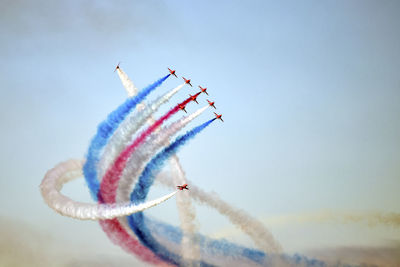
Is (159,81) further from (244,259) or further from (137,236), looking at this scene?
(244,259)

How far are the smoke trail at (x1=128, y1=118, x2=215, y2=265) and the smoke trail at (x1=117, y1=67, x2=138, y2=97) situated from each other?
8.19 metres

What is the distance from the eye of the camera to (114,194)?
3638cm

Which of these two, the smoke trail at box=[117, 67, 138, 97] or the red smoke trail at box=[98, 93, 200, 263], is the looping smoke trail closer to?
the red smoke trail at box=[98, 93, 200, 263]

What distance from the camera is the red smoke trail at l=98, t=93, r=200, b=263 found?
36.6m

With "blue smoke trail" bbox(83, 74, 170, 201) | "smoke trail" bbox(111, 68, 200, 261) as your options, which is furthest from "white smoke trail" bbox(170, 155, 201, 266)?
"blue smoke trail" bbox(83, 74, 170, 201)

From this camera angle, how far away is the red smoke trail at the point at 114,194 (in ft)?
120

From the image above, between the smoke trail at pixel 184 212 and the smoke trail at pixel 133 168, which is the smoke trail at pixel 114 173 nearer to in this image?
the smoke trail at pixel 133 168

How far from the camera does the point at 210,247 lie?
47906mm

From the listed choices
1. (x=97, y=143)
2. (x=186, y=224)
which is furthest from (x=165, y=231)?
(x=97, y=143)

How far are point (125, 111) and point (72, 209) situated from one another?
10219 millimetres

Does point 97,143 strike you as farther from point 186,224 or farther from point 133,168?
point 186,224

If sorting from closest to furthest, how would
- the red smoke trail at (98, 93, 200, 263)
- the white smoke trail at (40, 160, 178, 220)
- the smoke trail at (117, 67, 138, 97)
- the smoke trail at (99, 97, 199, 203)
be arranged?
the white smoke trail at (40, 160, 178, 220) < the smoke trail at (99, 97, 199, 203) < the red smoke trail at (98, 93, 200, 263) < the smoke trail at (117, 67, 138, 97)

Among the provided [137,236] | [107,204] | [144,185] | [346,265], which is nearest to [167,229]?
Answer: [137,236]

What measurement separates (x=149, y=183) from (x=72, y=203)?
661cm
